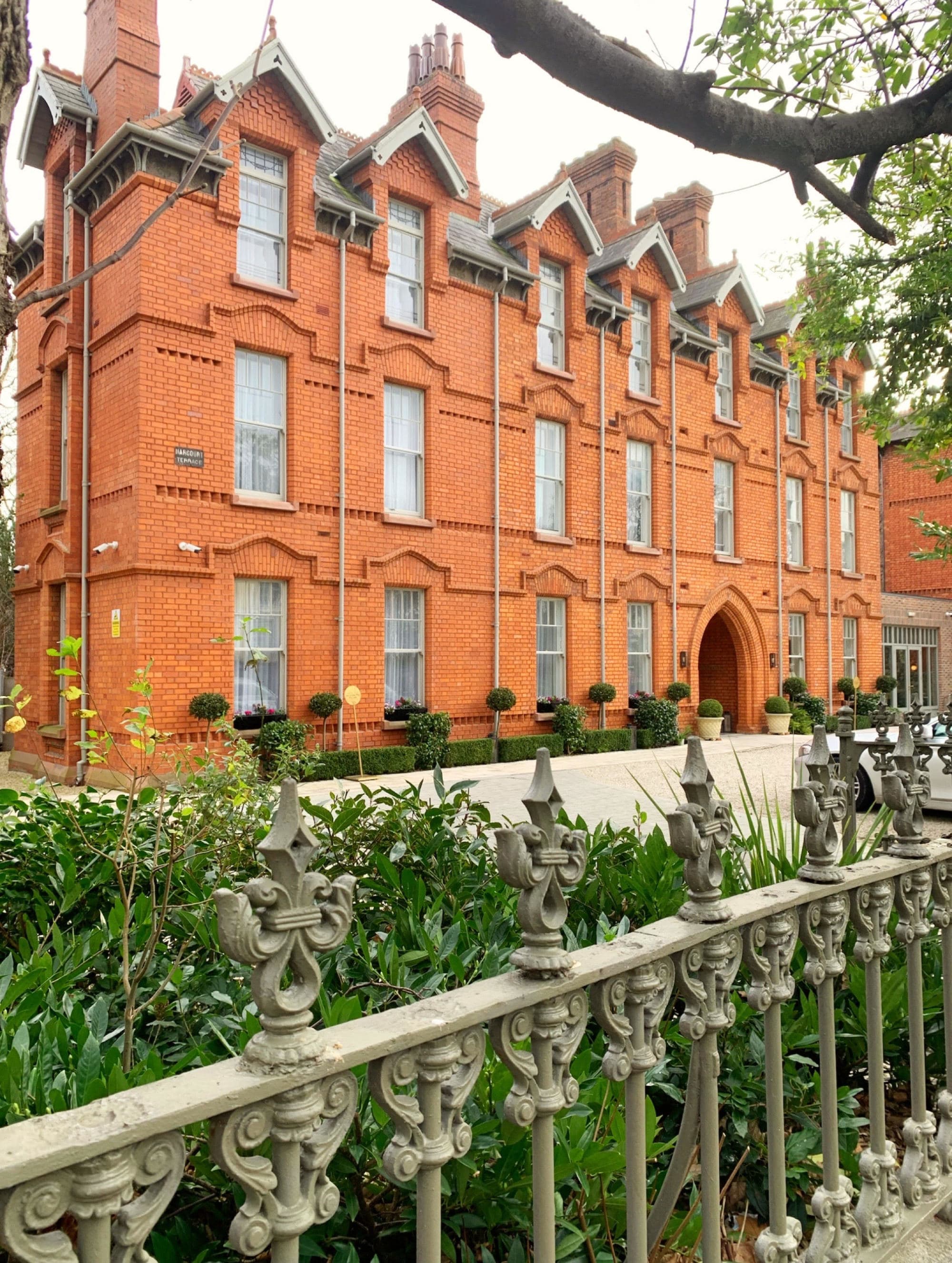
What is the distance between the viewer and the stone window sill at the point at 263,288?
48.5 feet

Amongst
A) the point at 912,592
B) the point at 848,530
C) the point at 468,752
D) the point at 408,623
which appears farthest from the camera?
the point at 912,592

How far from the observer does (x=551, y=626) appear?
1970 cm

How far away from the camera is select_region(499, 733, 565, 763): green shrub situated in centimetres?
1752

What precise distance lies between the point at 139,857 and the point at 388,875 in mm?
995

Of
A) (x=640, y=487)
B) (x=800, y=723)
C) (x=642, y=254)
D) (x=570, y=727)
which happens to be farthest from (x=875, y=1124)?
(x=800, y=723)

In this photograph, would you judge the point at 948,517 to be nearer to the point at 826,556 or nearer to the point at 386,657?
the point at 826,556

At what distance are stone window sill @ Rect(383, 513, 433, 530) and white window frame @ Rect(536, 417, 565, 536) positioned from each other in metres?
3.22

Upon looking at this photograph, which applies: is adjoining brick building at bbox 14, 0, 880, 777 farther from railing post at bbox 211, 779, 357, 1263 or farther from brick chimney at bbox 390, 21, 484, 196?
railing post at bbox 211, 779, 357, 1263

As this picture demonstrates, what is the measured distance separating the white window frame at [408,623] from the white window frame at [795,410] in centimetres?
1443

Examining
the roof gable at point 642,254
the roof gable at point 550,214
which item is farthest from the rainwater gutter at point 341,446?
the roof gable at point 642,254

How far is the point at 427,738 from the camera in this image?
1628 cm

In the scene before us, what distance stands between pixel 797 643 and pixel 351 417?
15574 millimetres

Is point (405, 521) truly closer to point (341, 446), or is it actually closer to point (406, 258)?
point (341, 446)

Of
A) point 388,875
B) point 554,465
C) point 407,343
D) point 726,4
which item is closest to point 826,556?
point 554,465
